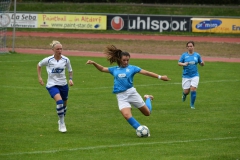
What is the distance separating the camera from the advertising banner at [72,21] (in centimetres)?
5156

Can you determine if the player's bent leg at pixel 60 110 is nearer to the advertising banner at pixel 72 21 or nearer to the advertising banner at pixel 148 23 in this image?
the advertising banner at pixel 148 23

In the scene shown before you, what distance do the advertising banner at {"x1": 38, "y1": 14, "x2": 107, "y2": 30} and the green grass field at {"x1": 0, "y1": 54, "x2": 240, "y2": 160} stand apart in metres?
24.0

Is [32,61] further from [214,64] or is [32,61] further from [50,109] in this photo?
[50,109]

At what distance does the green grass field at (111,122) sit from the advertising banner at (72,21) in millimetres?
24040

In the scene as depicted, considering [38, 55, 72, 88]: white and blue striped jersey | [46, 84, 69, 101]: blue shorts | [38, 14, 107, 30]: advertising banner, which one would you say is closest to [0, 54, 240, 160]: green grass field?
[46, 84, 69, 101]: blue shorts

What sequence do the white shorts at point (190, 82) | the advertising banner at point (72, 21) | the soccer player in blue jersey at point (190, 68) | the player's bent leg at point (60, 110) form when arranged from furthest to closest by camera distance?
the advertising banner at point (72, 21) → the white shorts at point (190, 82) → the soccer player in blue jersey at point (190, 68) → the player's bent leg at point (60, 110)

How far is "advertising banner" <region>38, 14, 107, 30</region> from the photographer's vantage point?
5156 cm

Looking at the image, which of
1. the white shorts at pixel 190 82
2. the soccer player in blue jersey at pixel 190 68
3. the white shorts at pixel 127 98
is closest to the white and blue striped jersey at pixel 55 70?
the white shorts at pixel 127 98

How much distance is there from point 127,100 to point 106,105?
5.37 metres

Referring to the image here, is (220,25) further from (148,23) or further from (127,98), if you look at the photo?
(127,98)

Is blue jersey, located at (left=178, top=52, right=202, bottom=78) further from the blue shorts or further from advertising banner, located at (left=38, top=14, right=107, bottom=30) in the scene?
advertising banner, located at (left=38, top=14, right=107, bottom=30)

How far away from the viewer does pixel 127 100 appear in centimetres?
1410

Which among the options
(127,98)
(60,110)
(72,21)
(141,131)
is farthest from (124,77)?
(72,21)

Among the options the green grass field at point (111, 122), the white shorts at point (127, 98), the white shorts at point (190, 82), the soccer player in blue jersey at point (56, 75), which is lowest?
the green grass field at point (111, 122)
